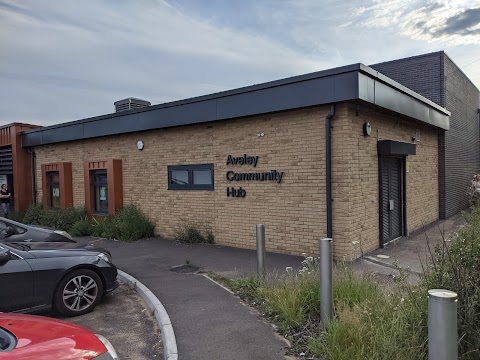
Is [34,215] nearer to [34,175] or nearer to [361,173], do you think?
[34,175]

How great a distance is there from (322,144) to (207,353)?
5146mm

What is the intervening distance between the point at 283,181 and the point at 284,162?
43cm

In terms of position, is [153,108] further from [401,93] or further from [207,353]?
[207,353]

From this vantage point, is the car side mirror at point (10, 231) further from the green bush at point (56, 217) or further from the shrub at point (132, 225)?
the green bush at point (56, 217)

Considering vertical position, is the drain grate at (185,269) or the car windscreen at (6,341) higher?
the car windscreen at (6,341)

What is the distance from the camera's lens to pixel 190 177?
10.5 meters

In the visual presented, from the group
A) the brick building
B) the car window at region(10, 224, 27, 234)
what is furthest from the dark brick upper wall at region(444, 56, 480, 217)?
the car window at region(10, 224, 27, 234)

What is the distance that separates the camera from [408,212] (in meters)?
10.7

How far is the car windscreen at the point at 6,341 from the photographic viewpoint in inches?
98.7

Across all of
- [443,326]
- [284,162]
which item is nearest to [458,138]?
[284,162]

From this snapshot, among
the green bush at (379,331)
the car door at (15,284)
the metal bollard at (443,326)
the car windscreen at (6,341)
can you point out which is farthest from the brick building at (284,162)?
the car windscreen at (6,341)

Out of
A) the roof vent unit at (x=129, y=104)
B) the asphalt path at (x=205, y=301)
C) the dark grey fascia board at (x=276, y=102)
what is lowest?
the asphalt path at (x=205, y=301)

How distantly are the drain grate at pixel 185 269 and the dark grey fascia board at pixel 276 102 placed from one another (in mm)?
3637

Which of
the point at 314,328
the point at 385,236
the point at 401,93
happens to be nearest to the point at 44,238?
the point at 314,328
